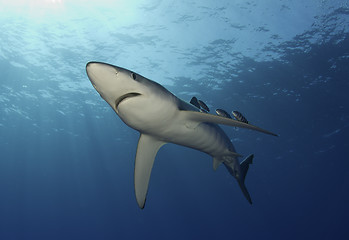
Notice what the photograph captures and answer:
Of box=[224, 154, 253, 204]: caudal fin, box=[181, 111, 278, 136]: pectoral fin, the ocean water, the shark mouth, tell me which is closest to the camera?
the shark mouth

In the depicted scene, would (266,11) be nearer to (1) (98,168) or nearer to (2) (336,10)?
(2) (336,10)

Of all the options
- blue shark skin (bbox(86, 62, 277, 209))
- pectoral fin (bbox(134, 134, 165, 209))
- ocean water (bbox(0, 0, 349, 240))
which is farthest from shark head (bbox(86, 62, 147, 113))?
ocean water (bbox(0, 0, 349, 240))

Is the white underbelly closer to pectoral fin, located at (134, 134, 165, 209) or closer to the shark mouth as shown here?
pectoral fin, located at (134, 134, 165, 209)

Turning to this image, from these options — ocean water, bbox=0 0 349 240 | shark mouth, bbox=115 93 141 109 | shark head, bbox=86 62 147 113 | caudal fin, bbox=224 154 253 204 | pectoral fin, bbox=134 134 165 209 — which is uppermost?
ocean water, bbox=0 0 349 240

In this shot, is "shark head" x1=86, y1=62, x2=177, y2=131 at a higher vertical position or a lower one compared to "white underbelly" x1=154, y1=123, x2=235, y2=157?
higher

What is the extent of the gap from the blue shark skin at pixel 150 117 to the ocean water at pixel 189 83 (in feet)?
33.4

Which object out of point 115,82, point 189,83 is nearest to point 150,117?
point 115,82

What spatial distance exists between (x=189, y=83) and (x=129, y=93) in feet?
52.9

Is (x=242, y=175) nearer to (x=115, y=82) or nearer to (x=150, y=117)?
(x=150, y=117)

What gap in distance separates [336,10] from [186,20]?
26.9 feet

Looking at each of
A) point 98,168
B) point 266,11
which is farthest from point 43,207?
point 266,11

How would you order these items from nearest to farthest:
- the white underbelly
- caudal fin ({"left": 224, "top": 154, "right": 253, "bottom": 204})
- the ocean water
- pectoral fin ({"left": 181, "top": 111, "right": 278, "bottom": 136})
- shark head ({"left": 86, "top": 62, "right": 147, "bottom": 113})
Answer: shark head ({"left": 86, "top": 62, "right": 147, "bottom": 113})
pectoral fin ({"left": 181, "top": 111, "right": 278, "bottom": 136})
the white underbelly
caudal fin ({"left": 224, "top": 154, "right": 253, "bottom": 204})
the ocean water

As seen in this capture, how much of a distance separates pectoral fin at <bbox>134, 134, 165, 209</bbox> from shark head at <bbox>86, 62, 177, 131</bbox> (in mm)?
743

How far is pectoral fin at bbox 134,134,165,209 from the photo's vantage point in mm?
4051
